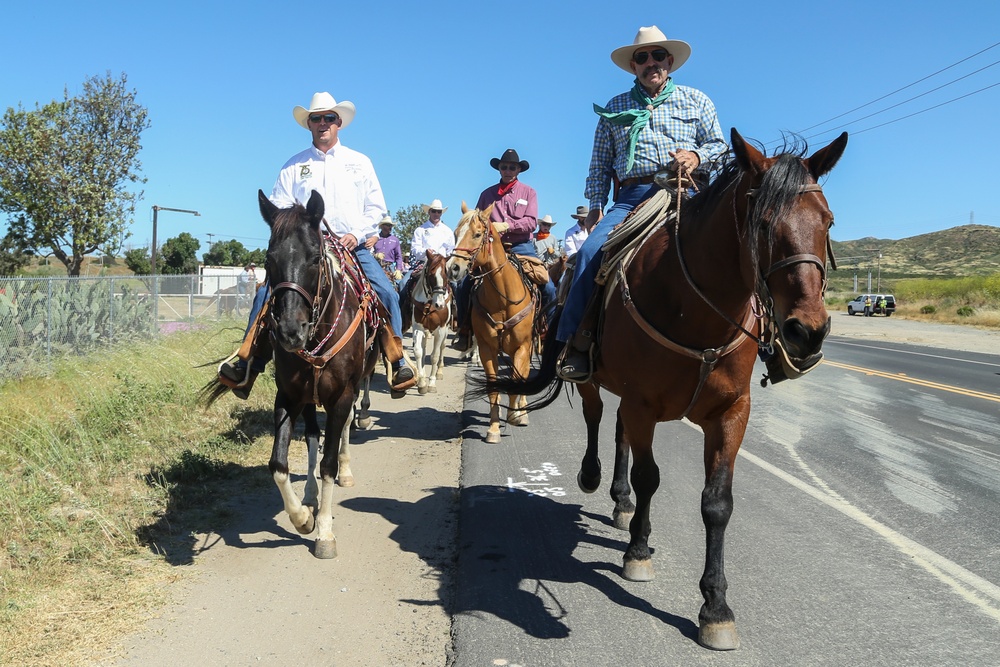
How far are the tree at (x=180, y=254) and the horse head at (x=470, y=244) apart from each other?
70312 millimetres

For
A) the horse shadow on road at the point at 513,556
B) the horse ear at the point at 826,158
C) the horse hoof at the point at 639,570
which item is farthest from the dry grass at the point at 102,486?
the horse ear at the point at 826,158

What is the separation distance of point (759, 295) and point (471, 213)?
631 cm

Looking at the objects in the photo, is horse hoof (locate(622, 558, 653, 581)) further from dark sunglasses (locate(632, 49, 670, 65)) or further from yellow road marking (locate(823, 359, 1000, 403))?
yellow road marking (locate(823, 359, 1000, 403))

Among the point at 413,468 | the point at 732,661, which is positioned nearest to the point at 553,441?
the point at 413,468

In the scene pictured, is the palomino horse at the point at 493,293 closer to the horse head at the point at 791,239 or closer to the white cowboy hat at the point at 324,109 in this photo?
the white cowboy hat at the point at 324,109

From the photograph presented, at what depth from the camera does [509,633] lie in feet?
13.4

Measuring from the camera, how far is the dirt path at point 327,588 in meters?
3.91

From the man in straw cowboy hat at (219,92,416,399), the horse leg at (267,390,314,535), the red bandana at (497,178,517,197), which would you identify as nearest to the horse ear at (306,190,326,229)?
the horse leg at (267,390,314,535)

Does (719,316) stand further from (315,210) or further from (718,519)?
(315,210)

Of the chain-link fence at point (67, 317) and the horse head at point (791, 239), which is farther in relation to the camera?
the chain-link fence at point (67, 317)

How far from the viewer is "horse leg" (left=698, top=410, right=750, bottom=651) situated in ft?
12.9

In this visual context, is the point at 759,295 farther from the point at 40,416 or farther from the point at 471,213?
the point at 40,416

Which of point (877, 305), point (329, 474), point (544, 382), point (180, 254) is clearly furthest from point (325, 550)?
point (180, 254)

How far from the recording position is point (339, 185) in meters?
7.03
